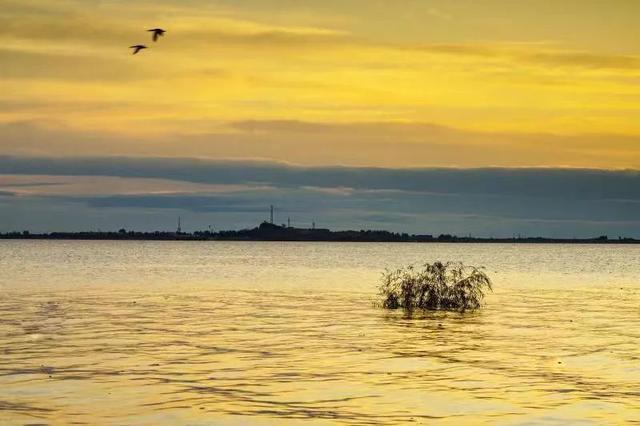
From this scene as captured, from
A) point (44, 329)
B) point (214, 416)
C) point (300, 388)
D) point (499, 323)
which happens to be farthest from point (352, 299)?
point (214, 416)

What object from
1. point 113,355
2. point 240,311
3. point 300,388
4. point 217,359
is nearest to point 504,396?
point 300,388

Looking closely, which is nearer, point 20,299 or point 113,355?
point 113,355

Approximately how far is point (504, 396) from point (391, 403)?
3.73m

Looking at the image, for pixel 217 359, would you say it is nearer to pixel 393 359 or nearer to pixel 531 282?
pixel 393 359

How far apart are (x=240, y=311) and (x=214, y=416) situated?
115ft

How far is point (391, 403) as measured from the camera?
95.0 feet

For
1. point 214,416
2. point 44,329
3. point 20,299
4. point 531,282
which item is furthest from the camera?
point 531,282

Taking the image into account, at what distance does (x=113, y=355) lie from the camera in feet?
126

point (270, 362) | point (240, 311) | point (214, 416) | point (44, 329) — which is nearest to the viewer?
point (214, 416)

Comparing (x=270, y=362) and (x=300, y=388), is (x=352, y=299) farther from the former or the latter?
(x=300, y=388)

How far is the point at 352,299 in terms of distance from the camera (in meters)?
75.2

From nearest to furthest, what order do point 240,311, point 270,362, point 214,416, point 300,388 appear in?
1. point 214,416
2. point 300,388
3. point 270,362
4. point 240,311

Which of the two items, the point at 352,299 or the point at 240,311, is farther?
the point at 352,299

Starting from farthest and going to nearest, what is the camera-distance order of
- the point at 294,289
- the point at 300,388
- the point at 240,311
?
the point at 294,289 → the point at 240,311 → the point at 300,388
